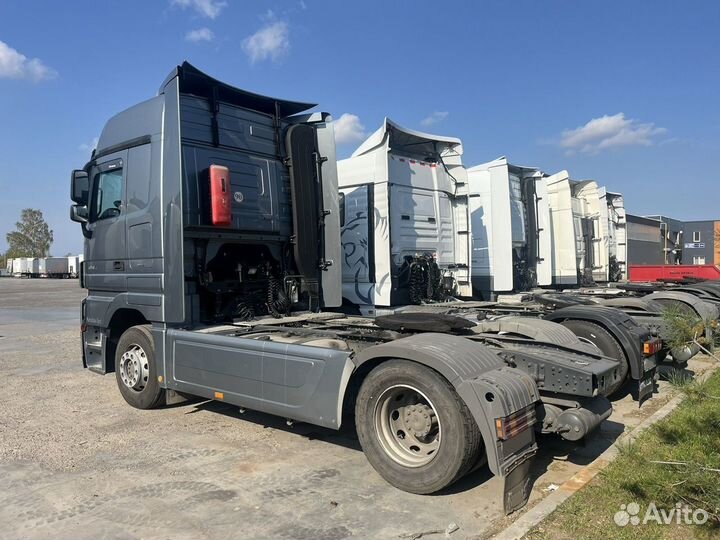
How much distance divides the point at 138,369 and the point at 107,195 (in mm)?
2153

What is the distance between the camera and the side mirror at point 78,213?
7.11m

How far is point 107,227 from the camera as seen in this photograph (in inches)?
264

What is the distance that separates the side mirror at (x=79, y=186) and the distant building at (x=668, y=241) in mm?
15654

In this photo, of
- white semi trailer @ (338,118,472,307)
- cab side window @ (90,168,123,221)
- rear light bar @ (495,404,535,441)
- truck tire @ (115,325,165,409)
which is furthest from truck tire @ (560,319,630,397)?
cab side window @ (90,168,123,221)

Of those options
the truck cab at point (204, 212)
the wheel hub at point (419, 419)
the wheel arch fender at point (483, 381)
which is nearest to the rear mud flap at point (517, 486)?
the wheel arch fender at point (483, 381)

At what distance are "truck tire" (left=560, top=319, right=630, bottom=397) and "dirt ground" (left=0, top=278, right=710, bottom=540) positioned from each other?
61 centimetres

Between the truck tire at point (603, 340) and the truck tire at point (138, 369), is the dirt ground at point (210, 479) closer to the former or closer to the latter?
the truck tire at point (138, 369)

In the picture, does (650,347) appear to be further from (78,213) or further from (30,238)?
(30,238)

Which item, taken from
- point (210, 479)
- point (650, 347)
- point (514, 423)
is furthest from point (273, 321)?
point (650, 347)

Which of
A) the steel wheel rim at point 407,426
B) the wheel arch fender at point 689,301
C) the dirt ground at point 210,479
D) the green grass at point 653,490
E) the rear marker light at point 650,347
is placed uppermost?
the wheel arch fender at point 689,301

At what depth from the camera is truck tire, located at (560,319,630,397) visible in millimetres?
5449

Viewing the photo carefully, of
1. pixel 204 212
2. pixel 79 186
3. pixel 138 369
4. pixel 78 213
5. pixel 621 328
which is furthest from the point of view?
pixel 78 213

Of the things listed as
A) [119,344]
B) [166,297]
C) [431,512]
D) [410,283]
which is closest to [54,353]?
[119,344]

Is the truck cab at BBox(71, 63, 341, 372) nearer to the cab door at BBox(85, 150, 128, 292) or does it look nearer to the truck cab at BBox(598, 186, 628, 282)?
the cab door at BBox(85, 150, 128, 292)
